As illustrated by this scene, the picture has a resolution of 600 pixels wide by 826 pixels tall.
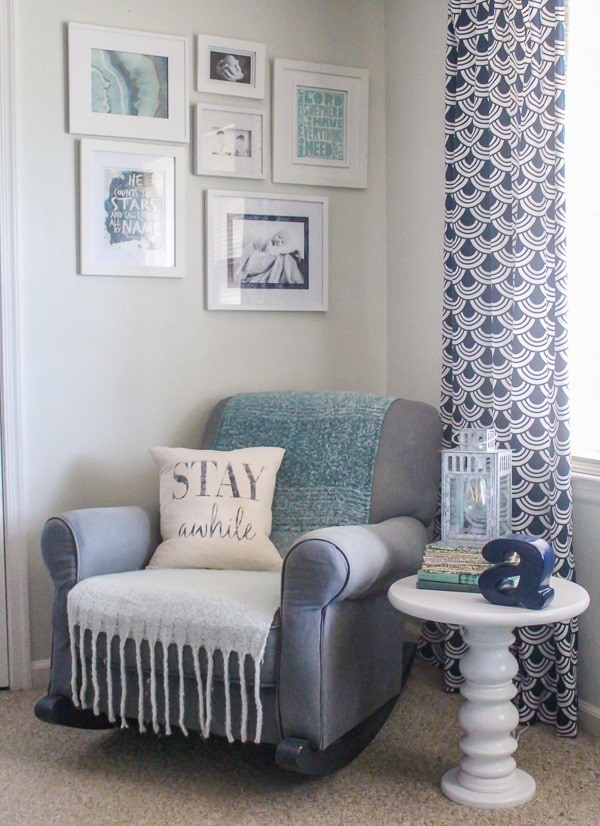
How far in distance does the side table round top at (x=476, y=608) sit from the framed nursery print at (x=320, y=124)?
1661mm

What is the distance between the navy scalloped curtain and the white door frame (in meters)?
1.37

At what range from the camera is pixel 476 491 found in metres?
2.12

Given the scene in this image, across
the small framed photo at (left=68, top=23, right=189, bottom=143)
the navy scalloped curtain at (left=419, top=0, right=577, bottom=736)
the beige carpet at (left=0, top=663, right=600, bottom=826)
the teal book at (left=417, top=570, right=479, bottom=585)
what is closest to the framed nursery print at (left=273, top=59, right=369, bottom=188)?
the small framed photo at (left=68, top=23, right=189, bottom=143)

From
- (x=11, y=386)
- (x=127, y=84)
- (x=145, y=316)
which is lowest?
(x=11, y=386)

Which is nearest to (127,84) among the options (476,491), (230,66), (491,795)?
(230,66)

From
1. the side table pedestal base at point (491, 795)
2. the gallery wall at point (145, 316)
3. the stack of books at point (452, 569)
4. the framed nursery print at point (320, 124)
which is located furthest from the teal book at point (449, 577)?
the framed nursery print at point (320, 124)

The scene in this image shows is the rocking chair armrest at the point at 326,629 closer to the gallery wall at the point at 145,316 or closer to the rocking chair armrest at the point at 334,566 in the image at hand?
the rocking chair armrest at the point at 334,566

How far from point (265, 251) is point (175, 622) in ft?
4.91

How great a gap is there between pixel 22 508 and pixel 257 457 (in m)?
0.79

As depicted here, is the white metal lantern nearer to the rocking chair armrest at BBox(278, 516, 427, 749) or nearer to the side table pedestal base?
the rocking chair armrest at BBox(278, 516, 427, 749)

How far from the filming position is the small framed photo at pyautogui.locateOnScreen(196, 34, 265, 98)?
290 centimetres

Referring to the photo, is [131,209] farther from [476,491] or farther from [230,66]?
[476,491]

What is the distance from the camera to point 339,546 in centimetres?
192

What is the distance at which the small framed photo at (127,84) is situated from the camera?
2.75 m
